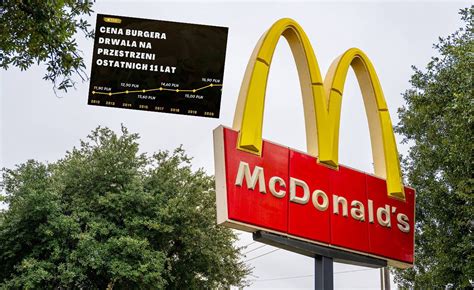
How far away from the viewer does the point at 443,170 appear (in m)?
16.2

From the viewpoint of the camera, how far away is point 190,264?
958 inches

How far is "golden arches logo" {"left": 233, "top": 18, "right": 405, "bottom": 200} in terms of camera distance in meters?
9.40

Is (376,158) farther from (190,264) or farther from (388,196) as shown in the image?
(190,264)

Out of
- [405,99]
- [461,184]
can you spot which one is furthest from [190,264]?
[461,184]

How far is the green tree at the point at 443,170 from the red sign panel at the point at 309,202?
332cm

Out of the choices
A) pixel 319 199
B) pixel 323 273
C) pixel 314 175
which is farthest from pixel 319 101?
pixel 323 273

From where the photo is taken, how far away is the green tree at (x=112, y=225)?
20656 mm

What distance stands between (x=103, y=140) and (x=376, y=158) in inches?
615

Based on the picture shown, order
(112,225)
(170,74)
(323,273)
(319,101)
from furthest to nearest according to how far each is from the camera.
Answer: (112,225), (319,101), (323,273), (170,74)

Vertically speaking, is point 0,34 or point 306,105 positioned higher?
Result: point 306,105

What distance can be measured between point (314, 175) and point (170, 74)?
3241 millimetres

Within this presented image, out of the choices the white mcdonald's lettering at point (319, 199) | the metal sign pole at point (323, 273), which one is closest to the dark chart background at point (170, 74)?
the white mcdonald's lettering at point (319, 199)

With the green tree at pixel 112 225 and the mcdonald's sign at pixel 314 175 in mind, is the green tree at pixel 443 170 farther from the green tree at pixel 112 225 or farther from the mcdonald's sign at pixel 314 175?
the green tree at pixel 112 225

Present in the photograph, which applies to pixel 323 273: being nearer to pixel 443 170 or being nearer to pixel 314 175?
pixel 314 175
